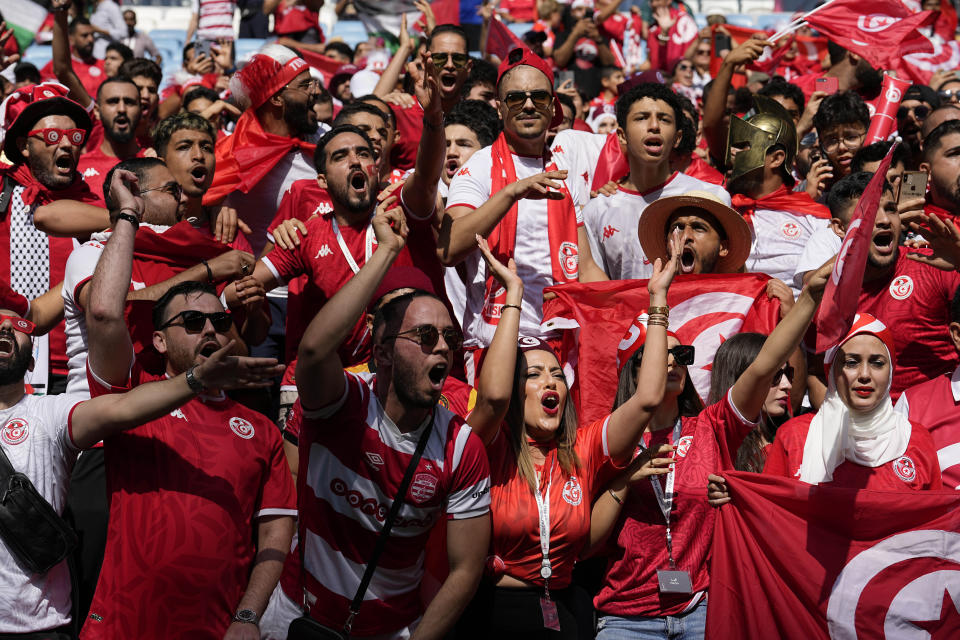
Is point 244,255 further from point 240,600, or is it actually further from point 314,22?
point 314,22

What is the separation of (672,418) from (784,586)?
916 millimetres

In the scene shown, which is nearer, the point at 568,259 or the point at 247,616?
the point at 247,616

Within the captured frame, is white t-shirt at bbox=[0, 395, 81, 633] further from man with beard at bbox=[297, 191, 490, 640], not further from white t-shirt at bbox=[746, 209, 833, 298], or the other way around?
white t-shirt at bbox=[746, 209, 833, 298]

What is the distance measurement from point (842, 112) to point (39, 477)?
5.68 m

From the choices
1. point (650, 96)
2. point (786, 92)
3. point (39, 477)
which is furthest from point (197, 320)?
point (786, 92)

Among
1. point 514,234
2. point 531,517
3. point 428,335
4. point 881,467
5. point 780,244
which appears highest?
point 428,335

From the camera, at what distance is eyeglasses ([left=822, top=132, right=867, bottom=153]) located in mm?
7719

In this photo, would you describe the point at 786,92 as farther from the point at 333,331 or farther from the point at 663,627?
the point at 333,331

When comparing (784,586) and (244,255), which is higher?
(244,255)

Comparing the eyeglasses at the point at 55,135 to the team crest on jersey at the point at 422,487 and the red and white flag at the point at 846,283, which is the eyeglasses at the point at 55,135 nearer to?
the team crest on jersey at the point at 422,487

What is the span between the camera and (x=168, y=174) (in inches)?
218

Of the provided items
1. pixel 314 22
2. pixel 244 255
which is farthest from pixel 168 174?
pixel 314 22

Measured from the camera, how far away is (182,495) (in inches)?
170

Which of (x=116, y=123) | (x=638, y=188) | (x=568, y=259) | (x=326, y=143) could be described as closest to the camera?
(x=568, y=259)
